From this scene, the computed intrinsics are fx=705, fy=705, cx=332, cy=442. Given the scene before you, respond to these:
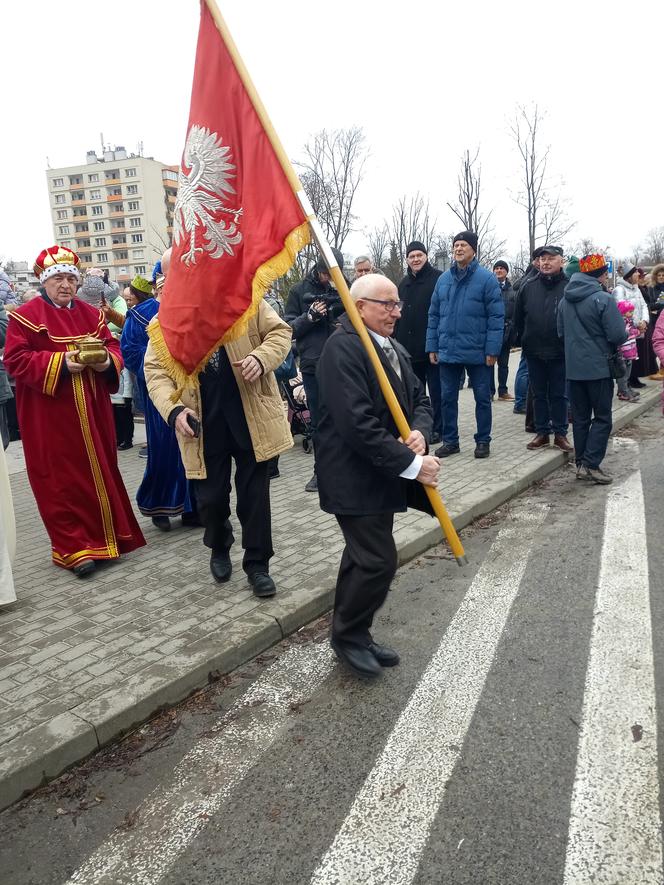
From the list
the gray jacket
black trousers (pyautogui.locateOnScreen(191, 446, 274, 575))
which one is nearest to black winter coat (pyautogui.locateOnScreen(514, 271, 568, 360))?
the gray jacket

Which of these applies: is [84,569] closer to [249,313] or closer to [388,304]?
[249,313]

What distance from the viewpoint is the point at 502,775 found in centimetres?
269

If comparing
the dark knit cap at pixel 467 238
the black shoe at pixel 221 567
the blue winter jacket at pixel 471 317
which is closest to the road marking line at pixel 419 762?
the black shoe at pixel 221 567

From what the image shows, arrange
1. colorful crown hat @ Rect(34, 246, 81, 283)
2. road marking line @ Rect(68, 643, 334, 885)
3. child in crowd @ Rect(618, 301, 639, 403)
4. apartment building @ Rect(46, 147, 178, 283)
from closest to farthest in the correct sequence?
road marking line @ Rect(68, 643, 334, 885) < colorful crown hat @ Rect(34, 246, 81, 283) < child in crowd @ Rect(618, 301, 639, 403) < apartment building @ Rect(46, 147, 178, 283)

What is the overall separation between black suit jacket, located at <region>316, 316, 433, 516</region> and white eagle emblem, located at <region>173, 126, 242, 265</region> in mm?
848

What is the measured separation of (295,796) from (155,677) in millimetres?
1057

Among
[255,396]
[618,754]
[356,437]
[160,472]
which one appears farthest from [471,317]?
[618,754]

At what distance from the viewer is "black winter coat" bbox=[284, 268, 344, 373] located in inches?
285

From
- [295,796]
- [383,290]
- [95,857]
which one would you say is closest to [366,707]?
[295,796]

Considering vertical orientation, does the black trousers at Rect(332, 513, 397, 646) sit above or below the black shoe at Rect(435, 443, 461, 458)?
above

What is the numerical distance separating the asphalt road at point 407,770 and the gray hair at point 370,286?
1.88 meters

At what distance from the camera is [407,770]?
2.77m

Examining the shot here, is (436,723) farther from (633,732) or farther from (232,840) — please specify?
(232,840)

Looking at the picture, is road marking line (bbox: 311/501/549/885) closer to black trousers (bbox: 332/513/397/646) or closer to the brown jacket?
black trousers (bbox: 332/513/397/646)
